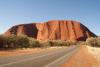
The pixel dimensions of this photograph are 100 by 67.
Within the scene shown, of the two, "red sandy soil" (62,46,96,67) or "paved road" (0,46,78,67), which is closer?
"paved road" (0,46,78,67)

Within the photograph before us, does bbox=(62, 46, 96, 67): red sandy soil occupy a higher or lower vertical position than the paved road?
lower

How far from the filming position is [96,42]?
146 metres

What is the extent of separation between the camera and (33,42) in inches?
4001

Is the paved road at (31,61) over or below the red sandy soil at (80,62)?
over

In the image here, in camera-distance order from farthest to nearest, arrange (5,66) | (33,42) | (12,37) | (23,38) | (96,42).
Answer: (96,42)
(33,42)
(23,38)
(12,37)
(5,66)

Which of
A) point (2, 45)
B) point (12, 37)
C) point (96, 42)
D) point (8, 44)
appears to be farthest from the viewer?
point (96, 42)

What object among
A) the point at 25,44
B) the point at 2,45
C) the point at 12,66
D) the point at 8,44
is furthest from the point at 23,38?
the point at 12,66

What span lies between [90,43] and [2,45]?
87.7m

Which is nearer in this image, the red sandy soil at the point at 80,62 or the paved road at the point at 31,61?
the paved road at the point at 31,61

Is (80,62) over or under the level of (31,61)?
under

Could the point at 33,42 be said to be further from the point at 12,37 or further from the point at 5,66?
the point at 5,66

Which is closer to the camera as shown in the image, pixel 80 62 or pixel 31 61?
pixel 31 61

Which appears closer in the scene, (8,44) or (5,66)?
(5,66)

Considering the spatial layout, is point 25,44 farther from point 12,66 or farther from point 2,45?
point 12,66
